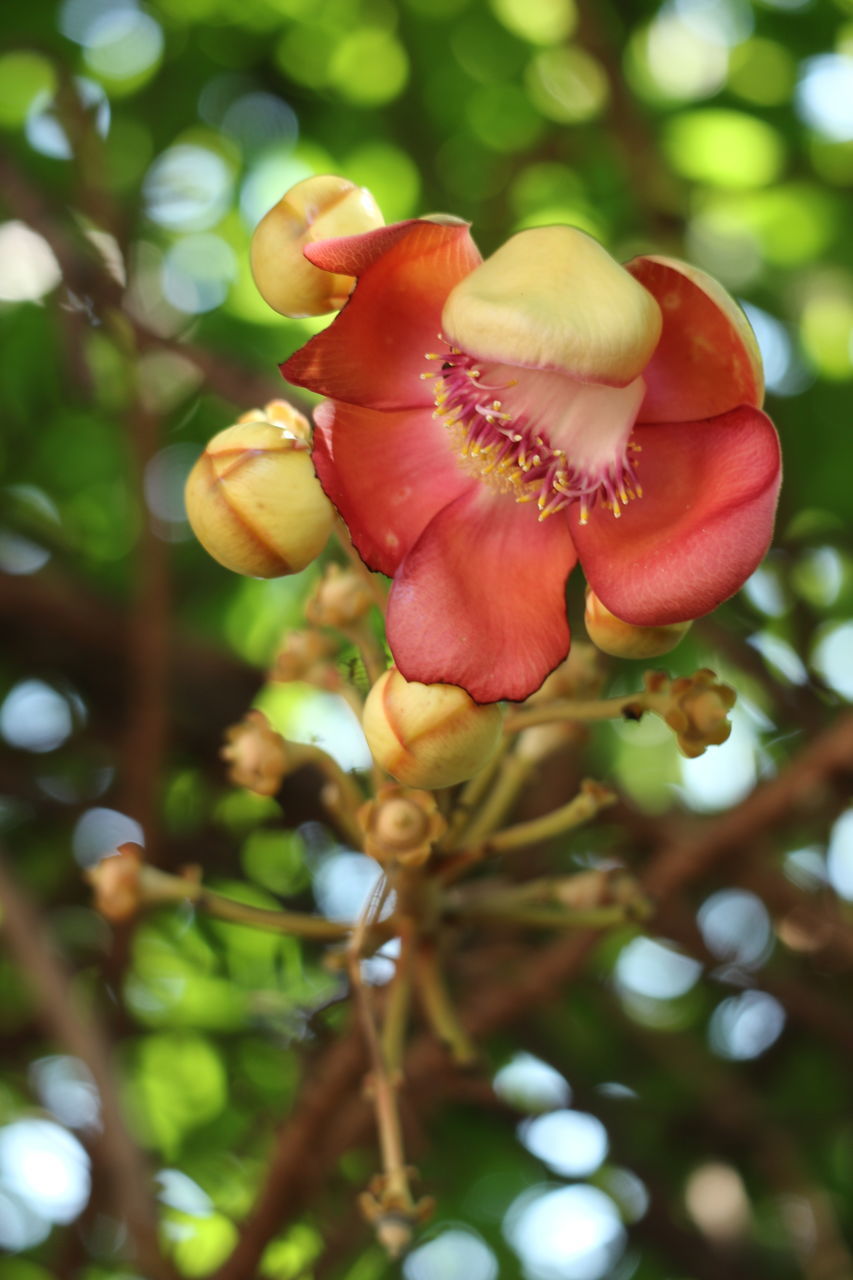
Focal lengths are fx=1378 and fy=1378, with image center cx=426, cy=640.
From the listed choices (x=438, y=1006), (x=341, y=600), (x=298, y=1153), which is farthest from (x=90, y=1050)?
(x=341, y=600)

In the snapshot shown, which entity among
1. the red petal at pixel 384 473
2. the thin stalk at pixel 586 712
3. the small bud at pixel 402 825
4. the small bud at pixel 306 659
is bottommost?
the small bud at pixel 306 659

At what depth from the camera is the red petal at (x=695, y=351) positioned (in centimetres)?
83

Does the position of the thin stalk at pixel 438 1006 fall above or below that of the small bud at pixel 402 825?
below

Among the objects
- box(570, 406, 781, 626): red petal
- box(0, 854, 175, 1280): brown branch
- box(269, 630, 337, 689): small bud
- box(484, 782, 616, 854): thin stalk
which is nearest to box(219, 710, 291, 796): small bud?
box(269, 630, 337, 689): small bud

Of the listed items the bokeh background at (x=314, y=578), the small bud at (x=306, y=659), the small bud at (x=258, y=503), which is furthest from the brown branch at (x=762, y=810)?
the small bud at (x=258, y=503)

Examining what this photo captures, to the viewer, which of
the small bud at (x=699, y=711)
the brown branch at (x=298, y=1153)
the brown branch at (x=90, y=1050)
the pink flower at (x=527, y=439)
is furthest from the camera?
the brown branch at (x=90, y=1050)

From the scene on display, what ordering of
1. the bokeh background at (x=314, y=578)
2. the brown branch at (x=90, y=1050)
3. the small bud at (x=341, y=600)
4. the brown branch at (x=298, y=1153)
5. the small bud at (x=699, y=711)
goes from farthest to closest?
the bokeh background at (x=314, y=578)
the brown branch at (x=90, y=1050)
the brown branch at (x=298, y=1153)
the small bud at (x=341, y=600)
the small bud at (x=699, y=711)

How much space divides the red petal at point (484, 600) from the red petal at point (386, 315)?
0.10 m

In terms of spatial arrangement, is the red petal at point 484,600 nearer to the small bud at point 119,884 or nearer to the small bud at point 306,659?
the small bud at point 306,659

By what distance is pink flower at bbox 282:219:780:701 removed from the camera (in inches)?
30.5

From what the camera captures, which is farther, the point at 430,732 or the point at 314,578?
the point at 314,578

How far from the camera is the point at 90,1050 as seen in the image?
A: 4.34 feet

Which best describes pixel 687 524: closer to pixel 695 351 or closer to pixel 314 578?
pixel 695 351

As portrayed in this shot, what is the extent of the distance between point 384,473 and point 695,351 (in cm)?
23
